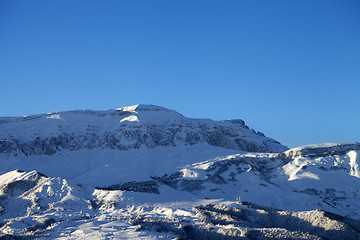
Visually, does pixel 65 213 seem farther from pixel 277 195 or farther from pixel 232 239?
pixel 277 195

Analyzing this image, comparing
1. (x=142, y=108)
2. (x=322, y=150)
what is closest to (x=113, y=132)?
(x=142, y=108)

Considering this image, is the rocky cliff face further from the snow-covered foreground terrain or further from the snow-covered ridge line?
the snow-covered ridge line

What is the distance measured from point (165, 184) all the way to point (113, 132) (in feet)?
95.4

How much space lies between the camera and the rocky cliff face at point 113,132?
312 feet

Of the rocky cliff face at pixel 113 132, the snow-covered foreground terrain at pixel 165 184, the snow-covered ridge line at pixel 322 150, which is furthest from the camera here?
the rocky cliff face at pixel 113 132

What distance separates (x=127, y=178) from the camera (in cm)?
7831

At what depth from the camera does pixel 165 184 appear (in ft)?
248

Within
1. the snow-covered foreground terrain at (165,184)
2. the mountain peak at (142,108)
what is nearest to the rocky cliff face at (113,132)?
the mountain peak at (142,108)

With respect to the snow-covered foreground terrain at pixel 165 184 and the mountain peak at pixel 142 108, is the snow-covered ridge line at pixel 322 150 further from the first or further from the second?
the mountain peak at pixel 142 108

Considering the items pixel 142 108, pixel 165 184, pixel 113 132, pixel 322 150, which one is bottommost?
pixel 165 184

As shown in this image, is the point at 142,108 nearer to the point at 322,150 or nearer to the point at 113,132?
the point at 113,132

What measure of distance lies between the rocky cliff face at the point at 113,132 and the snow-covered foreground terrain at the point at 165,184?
0.89ft

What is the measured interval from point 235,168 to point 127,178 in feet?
67.2

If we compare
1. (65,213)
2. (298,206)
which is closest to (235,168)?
(298,206)
